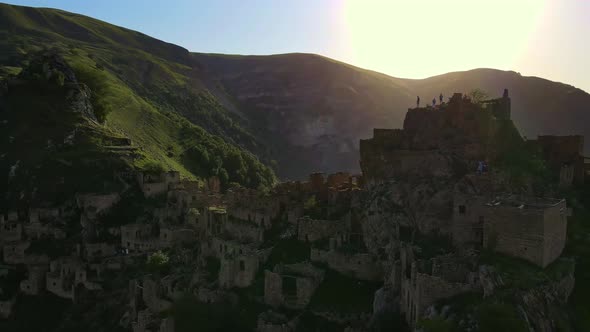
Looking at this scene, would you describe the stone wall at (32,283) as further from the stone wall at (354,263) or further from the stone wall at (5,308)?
the stone wall at (354,263)

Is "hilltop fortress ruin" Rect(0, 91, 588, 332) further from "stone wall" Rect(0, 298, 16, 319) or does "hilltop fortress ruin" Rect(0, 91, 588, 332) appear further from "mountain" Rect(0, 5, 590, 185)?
"mountain" Rect(0, 5, 590, 185)

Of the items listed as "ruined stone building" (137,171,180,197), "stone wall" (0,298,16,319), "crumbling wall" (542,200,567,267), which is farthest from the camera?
"ruined stone building" (137,171,180,197)

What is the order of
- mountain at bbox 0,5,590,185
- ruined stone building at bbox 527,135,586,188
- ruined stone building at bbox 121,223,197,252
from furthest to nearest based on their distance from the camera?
mountain at bbox 0,5,590,185, ruined stone building at bbox 121,223,197,252, ruined stone building at bbox 527,135,586,188

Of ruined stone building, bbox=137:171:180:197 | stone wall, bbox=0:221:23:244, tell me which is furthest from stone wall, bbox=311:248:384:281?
stone wall, bbox=0:221:23:244

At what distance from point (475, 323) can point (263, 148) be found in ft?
495

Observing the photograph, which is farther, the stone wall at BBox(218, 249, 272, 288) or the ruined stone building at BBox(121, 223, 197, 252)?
the ruined stone building at BBox(121, 223, 197, 252)

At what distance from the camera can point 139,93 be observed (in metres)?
154

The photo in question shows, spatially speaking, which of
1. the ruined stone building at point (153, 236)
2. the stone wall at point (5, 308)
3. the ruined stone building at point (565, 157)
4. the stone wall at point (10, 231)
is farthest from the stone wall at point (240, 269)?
the stone wall at point (10, 231)

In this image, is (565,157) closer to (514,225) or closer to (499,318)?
(514,225)

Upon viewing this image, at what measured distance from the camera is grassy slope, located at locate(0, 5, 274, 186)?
101812mm

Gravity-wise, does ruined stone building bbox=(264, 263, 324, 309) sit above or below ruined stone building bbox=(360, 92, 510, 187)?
below

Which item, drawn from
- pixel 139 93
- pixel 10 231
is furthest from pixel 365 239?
pixel 139 93

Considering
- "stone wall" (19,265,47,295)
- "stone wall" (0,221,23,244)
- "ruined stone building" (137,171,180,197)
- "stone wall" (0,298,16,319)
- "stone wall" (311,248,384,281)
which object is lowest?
"stone wall" (0,298,16,319)

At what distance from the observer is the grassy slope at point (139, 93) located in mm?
101812
